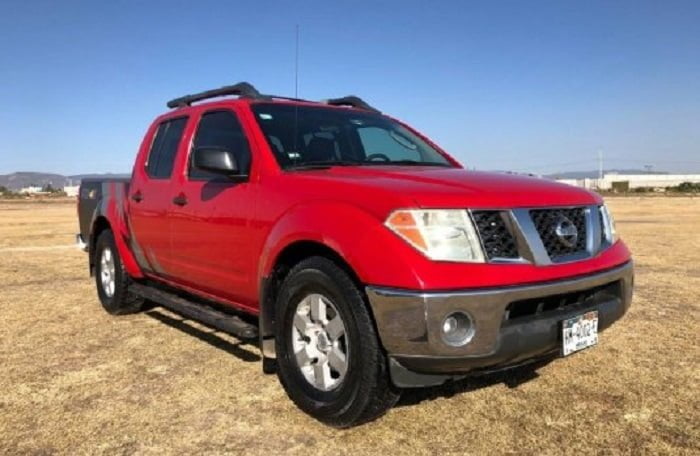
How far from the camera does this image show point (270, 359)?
3.85 m

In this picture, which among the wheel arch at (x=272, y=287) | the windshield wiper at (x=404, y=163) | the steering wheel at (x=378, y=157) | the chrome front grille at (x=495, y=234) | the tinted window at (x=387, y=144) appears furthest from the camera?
the tinted window at (x=387, y=144)

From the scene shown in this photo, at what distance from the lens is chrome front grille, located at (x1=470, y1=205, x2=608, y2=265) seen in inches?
123

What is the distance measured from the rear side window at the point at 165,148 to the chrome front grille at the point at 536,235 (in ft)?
9.81

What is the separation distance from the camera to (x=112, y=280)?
629 centimetres

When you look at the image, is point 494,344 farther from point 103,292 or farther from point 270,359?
point 103,292

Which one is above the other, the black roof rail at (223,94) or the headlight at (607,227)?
the black roof rail at (223,94)

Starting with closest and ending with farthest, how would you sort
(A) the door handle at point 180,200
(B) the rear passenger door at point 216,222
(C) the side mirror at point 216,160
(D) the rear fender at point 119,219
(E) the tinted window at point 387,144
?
(C) the side mirror at point 216,160
(B) the rear passenger door at point 216,222
(E) the tinted window at point 387,144
(A) the door handle at point 180,200
(D) the rear fender at point 119,219

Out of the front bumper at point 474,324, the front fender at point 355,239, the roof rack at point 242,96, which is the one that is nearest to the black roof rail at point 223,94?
the roof rack at point 242,96

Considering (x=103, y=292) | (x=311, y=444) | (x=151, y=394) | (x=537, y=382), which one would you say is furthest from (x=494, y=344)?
(x=103, y=292)

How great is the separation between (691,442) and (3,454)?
11.3 feet

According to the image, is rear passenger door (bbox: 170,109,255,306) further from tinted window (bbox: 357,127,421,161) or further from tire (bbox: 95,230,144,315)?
tire (bbox: 95,230,144,315)

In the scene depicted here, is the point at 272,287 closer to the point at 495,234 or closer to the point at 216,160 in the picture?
the point at 216,160

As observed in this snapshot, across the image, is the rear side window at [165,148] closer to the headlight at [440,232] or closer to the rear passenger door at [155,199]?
the rear passenger door at [155,199]

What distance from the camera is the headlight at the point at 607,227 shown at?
12.6 feet
